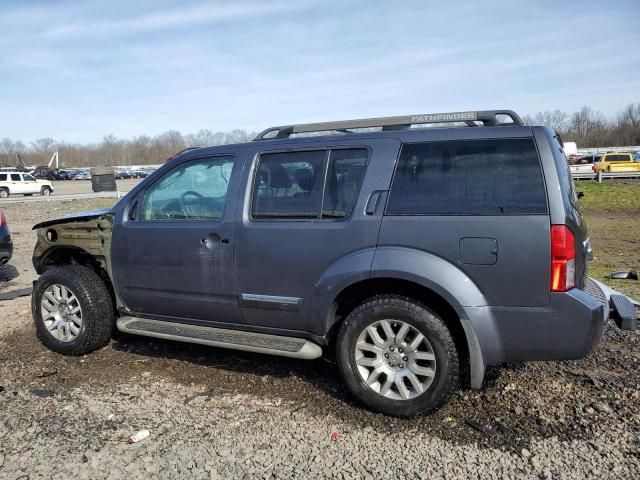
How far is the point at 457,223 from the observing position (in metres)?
3.26

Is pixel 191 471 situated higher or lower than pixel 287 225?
lower

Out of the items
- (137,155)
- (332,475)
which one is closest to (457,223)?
(332,475)

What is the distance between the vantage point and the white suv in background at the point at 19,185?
35.2m

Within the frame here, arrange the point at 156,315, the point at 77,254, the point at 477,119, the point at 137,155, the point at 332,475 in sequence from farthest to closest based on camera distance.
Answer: the point at 137,155
the point at 77,254
the point at 156,315
the point at 477,119
the point at 332,475

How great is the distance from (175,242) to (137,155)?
123 meters

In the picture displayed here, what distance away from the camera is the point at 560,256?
120 inches

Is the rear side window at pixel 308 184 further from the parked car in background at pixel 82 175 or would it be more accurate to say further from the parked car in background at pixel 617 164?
the parked car in background at pixel 82 175

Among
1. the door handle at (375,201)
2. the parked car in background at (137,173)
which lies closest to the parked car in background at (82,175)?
the parked car in background at (137,173)

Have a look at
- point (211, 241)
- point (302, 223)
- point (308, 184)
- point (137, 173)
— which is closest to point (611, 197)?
point (308, 184)

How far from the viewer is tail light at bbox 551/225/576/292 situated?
→ 306 centimetres

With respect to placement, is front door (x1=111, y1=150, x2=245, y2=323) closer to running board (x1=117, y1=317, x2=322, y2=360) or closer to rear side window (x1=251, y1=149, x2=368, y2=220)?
running board (x1=117, y1=317, x2=322, y2=360)

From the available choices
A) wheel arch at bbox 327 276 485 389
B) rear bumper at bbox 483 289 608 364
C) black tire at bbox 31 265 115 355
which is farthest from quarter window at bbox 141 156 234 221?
rear bumper at bbox 483 289 608 364

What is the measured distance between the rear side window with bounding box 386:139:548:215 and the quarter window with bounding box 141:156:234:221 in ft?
4.65

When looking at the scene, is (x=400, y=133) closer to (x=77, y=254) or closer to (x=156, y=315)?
(x=156, y=315)
